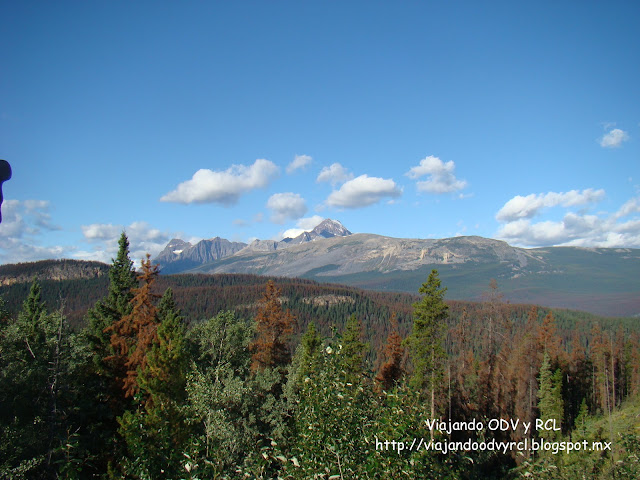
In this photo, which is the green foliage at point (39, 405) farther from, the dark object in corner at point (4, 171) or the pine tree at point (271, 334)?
the pine tree at point (271, 334)

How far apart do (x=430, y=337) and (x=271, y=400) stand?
13.9 metres

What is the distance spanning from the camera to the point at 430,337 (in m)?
31.3

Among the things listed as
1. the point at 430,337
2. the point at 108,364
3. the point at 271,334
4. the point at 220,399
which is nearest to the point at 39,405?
the point at 108,364

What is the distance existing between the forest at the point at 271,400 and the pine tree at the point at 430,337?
0.36 feet

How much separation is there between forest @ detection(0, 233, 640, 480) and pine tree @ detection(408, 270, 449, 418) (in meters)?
0.11

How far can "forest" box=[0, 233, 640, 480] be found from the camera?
8898 mm

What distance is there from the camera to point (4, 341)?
2689 cm

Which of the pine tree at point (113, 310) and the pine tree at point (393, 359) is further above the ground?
the pine tree at point (113, 310)

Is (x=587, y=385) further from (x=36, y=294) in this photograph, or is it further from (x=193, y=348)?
(x=36, y=294)

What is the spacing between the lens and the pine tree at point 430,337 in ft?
101

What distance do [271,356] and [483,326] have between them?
22.2 metres

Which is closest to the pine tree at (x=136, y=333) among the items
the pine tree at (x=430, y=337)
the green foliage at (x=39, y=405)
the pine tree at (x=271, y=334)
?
the green foliage at (x=39, y=405)

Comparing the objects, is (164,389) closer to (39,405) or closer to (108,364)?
(39,405)

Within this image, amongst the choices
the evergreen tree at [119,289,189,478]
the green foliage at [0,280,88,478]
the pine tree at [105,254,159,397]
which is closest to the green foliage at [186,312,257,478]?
the evergreen tree at [119,289,189,478]
